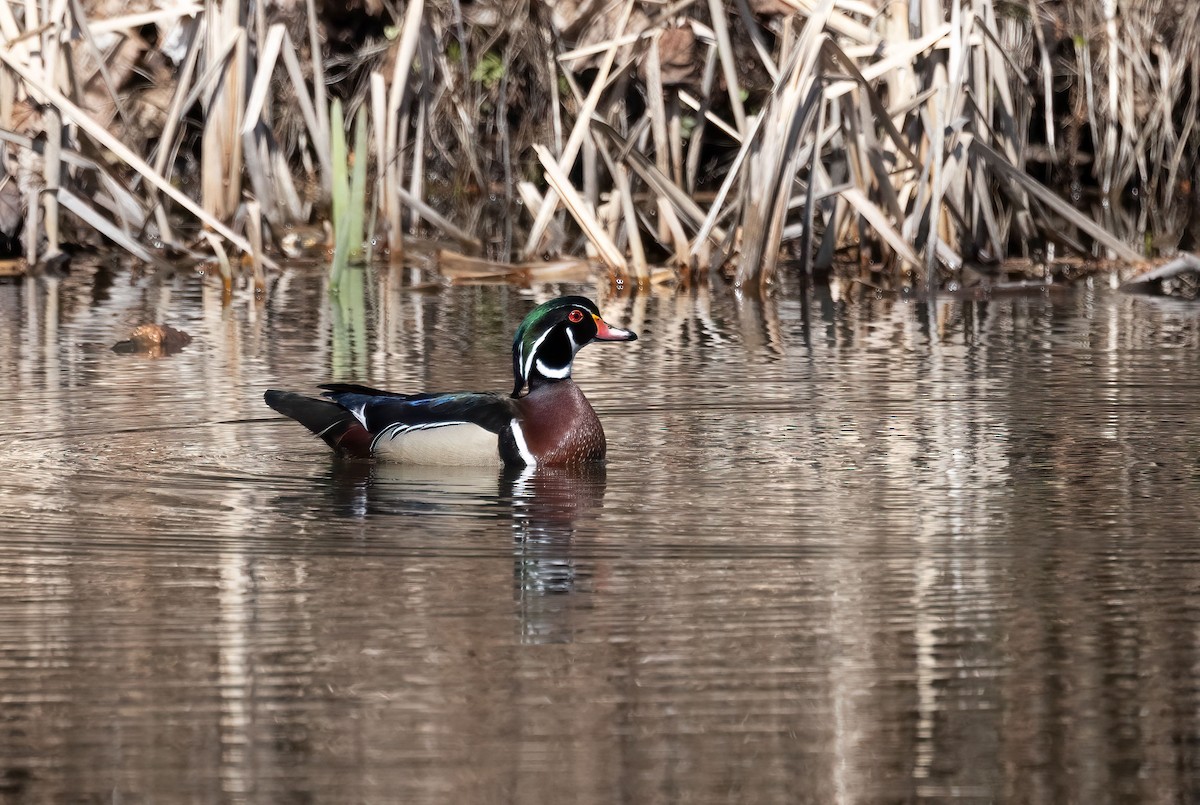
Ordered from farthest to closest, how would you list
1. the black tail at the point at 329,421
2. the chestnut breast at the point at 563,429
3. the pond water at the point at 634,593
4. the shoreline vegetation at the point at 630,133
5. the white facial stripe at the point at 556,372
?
the shoreline vegetation at the point at 630,133
the white facial stripe at the point at 556,372
the black tail at the point at 329,421
the chestnut breast at the point at 563,429
the pond water at the point at 634,593

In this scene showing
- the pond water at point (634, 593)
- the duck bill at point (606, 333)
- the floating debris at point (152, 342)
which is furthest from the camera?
the floating debris at point (152, 342)

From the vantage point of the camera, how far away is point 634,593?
516 cm

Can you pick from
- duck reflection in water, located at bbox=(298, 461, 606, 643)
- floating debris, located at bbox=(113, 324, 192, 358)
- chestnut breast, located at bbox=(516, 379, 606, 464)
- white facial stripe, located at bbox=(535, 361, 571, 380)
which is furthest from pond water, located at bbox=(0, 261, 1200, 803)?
floating debris, located at bbox=(113, 324, 192, 358)

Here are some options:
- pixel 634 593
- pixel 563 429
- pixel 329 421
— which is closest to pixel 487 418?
pixel 563 429

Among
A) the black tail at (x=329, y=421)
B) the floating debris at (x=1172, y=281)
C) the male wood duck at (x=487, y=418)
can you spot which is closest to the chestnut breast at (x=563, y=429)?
the male wood duck at (x=487, y=418)

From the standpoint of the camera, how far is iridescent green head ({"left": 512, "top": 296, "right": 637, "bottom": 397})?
7.63m

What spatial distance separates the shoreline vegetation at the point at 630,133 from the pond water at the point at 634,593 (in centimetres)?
291

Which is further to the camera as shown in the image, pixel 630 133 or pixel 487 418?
pixel 630 133

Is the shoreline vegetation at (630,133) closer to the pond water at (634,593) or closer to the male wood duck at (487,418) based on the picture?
the pond water at (634,593)

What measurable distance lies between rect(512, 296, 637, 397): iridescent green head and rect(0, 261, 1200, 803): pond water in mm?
395

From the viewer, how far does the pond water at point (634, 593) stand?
3.87 m

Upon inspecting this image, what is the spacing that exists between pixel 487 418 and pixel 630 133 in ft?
24.0

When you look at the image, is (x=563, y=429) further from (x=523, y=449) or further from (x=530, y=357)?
(x=530, y=357)

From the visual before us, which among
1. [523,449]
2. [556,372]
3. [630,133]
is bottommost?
[523,449]
